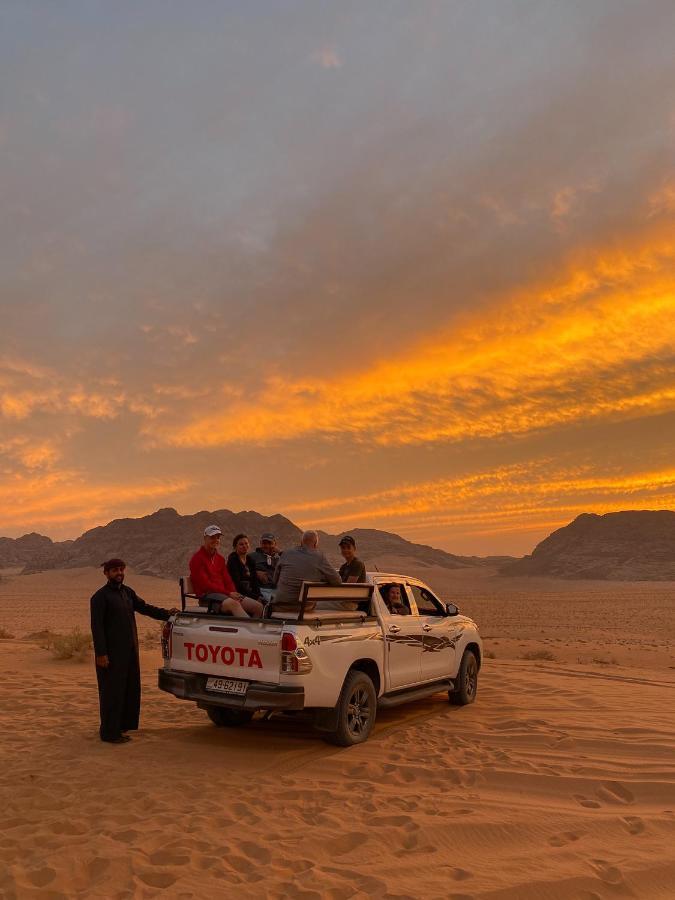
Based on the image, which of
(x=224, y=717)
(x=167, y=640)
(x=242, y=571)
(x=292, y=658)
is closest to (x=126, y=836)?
(x=292, y=658)

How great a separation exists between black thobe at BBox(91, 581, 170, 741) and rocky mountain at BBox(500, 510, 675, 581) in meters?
74.1

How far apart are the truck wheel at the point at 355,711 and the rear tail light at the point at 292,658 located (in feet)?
2.36

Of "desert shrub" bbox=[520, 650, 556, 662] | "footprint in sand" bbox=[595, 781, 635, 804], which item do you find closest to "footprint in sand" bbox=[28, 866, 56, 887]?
"footprint in sand" bbox=[595, 781, 635, 804]

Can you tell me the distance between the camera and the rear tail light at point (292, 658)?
697 cm

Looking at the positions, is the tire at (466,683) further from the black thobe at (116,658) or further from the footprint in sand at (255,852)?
the footprint in sand at (255,852)

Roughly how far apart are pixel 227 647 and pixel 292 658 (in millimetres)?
807

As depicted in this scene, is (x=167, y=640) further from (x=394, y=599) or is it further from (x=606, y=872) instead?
(x=606, y=872)

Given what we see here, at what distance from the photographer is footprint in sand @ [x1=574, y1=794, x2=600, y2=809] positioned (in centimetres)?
589

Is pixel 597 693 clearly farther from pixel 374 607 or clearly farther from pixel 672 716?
pixel 374 607

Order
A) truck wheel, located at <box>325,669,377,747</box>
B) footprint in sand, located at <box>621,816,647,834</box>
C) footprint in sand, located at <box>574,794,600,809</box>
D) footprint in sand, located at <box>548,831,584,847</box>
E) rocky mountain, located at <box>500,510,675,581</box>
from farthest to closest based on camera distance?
rocky mountain, located at <box>500,510,675,581</box>
truck wheel, located at <box>325,669,377,747</box>
footprint in sand, located at <box>574,794,600,809</box>
footprint in sand, located at <box>621,816,647,834</box>
footprint in sand, located at <box>548,831,584,847</box>

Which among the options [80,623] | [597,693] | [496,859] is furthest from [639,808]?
[80,623]

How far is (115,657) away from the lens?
26.5ft

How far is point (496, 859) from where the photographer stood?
4.86 m

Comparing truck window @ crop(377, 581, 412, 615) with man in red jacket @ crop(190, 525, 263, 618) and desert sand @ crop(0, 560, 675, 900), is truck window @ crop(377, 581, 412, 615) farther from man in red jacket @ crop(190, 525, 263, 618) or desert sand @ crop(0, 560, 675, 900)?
man in red jacket @ crop(190, 525, 263, 618)
